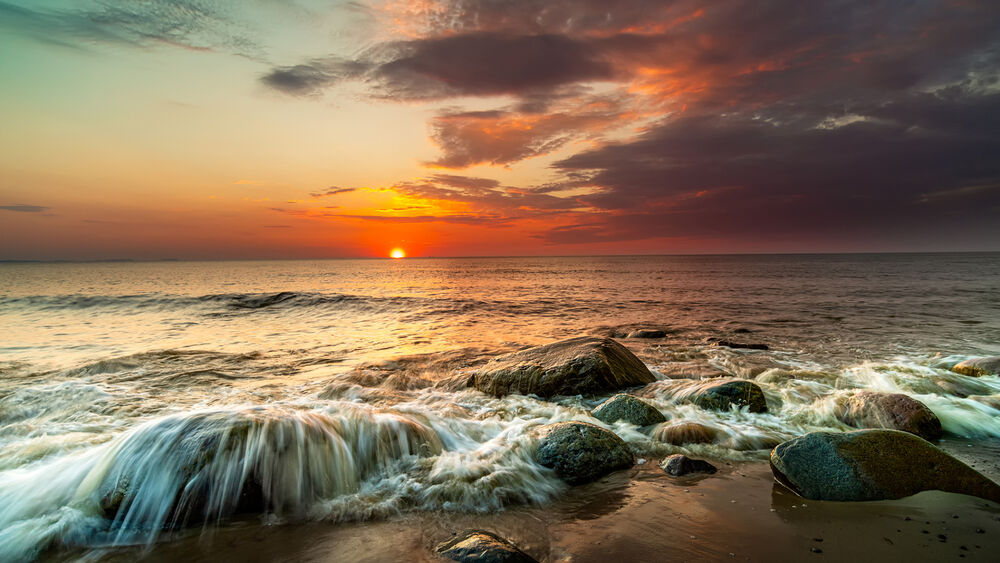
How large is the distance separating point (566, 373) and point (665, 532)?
4.58m

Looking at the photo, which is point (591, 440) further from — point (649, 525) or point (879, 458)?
point (879, 458)

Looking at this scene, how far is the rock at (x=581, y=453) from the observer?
15.1ft

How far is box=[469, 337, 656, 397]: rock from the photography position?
26.0ft

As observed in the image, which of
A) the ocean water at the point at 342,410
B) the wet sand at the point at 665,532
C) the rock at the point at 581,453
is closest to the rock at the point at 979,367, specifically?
the ocean water at the point at 342,410

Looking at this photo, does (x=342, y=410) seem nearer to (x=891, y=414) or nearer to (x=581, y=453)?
(x=581, y=453)

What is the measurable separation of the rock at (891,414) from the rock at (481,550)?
569 cm

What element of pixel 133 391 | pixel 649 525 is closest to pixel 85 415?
pixel 133 391

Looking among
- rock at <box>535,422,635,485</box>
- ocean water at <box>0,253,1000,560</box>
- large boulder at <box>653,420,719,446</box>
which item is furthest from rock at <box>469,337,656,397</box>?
rock at <box>535,422,635,485</box>

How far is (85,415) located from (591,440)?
758 cm

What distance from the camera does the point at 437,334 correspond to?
52.4ft

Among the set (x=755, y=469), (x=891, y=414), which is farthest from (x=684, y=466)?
(x=891, y=414)

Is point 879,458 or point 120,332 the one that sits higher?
point 879,458

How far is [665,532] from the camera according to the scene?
344 centimetres

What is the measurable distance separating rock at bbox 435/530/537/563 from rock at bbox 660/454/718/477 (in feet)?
7.36
